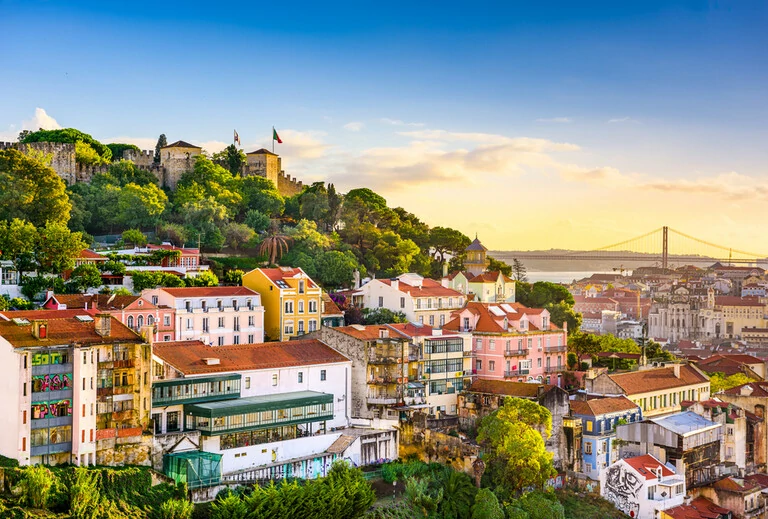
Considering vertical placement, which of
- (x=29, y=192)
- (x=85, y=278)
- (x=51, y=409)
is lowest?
(x=51, y=409)

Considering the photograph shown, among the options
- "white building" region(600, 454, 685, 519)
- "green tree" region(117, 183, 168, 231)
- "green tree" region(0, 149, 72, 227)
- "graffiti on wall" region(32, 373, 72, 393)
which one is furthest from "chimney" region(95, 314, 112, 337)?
"green tree" region(117, 183, 168, 231)

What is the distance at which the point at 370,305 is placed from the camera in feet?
155

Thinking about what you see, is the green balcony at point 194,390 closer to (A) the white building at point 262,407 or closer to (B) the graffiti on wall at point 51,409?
(A) the white building at point 262,407

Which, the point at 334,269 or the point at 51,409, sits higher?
the point at 334,269

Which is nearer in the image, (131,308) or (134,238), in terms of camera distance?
(131,308)

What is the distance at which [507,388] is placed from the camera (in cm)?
3959

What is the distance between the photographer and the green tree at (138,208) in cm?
5431

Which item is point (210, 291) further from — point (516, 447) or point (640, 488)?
point (640, 488)

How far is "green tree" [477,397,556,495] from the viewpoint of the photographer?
3381 centimetres

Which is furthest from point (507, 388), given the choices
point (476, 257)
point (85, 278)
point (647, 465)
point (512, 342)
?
point (476, 257)

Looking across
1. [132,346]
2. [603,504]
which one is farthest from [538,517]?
[132,346]

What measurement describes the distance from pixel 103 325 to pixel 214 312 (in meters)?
10.3

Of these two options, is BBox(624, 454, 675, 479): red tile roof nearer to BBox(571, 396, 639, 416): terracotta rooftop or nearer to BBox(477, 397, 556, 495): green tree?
BBox(571, 396, 639, 416): terracotta rooftop

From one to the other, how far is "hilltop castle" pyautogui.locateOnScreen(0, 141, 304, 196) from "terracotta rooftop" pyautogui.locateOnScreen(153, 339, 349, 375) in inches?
1065
